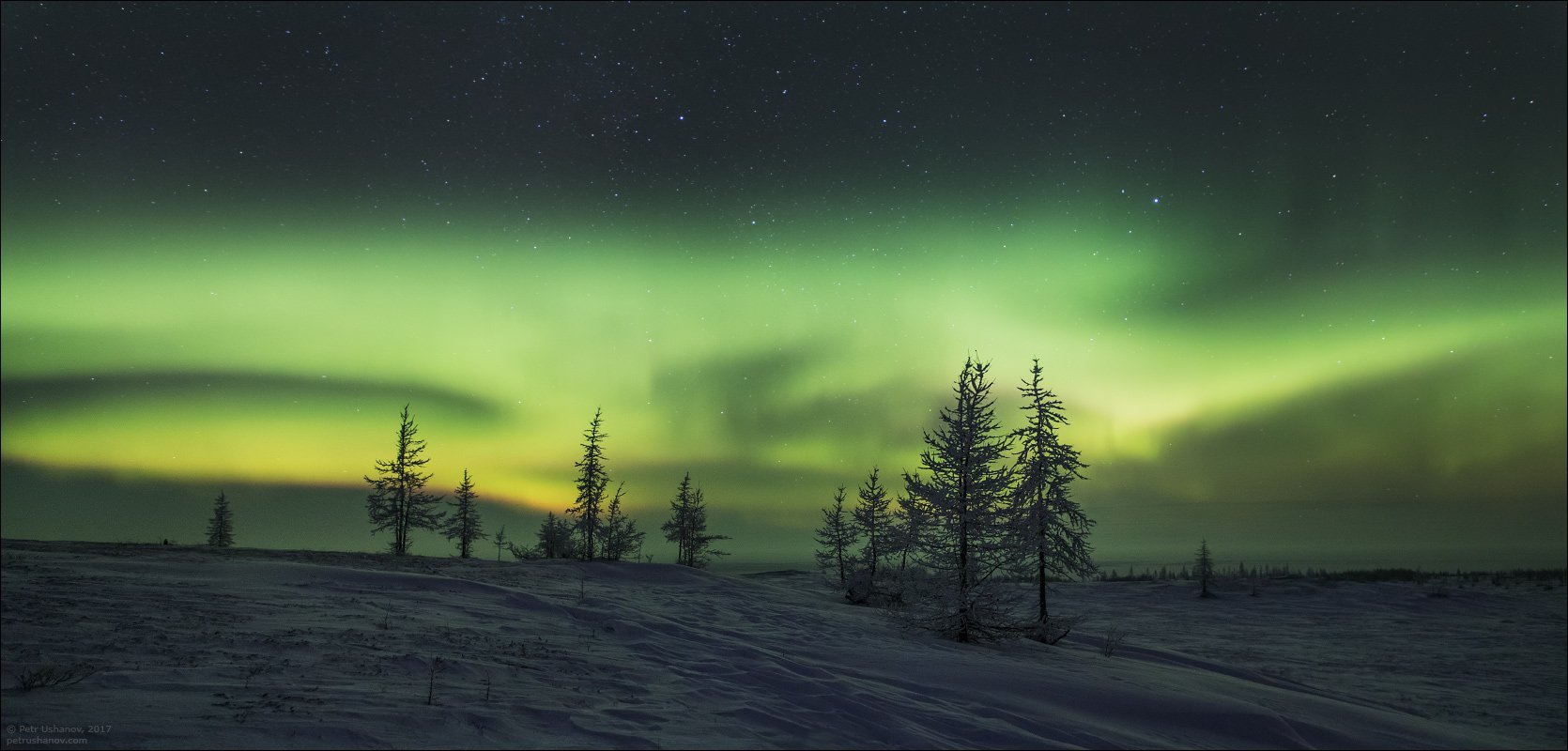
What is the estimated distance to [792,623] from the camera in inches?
829

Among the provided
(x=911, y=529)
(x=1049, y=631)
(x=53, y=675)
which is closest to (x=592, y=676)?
(x=53, y=675)

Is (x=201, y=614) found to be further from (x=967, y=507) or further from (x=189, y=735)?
(x=967, y=507)

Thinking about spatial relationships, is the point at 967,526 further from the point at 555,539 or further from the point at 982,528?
the point at 555,539

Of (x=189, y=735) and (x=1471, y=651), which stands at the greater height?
(x=189, y=735)

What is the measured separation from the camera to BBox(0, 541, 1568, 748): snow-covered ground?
25.9 ft

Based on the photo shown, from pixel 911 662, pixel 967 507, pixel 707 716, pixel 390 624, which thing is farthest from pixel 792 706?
pixel 967 507

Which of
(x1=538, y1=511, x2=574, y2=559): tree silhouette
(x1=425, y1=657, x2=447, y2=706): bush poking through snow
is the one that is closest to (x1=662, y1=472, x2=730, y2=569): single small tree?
(x1=538, y1=511, x2=574, y2=559): tree silhouette

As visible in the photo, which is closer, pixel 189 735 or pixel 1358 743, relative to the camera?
pixel 189 735

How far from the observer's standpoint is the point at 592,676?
11.3 metres

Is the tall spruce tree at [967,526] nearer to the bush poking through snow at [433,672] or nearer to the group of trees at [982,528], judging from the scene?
the group of trees at [982,528]

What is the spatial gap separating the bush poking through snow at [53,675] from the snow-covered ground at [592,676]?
0.45 ft

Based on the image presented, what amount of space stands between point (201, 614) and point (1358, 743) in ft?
68.9

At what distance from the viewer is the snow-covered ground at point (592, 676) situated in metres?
7.90

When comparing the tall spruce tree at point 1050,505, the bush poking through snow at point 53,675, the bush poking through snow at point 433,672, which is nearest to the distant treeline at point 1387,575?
the tall spruce tree at point 1050,505
